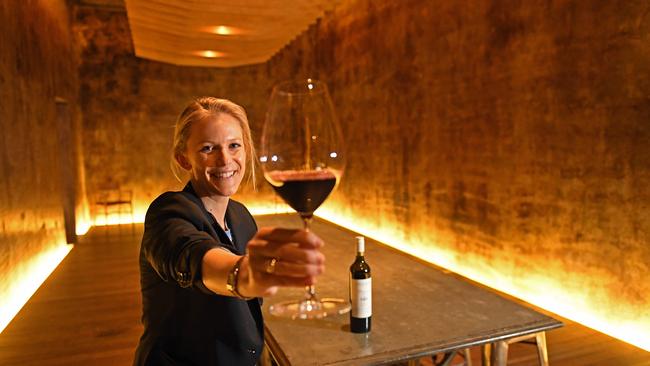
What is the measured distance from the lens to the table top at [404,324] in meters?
1.23

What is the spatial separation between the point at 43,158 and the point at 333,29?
4.81 m

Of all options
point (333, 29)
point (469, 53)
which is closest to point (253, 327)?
point (469, 53)

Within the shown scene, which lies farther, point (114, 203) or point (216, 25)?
point (114, 203)

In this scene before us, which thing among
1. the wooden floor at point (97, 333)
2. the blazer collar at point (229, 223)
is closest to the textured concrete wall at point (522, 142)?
the wooden floor at point (97, 333)

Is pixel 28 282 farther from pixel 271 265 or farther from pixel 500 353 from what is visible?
pixel 271 265

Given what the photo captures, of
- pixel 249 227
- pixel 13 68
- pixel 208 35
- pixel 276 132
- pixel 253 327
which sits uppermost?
pixel 208 35

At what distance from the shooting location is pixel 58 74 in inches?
261

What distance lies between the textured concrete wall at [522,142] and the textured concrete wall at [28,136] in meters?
4.10

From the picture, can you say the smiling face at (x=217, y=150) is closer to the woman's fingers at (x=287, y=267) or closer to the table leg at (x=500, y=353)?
the woman's fingers at (x=287, y=267)

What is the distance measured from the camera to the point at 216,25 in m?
5.84

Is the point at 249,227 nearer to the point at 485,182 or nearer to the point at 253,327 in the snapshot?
the point at 253,327

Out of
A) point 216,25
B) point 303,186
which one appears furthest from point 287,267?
point 216,25

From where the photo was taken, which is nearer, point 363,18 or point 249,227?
point 249,227

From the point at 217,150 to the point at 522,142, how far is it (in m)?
3.53
